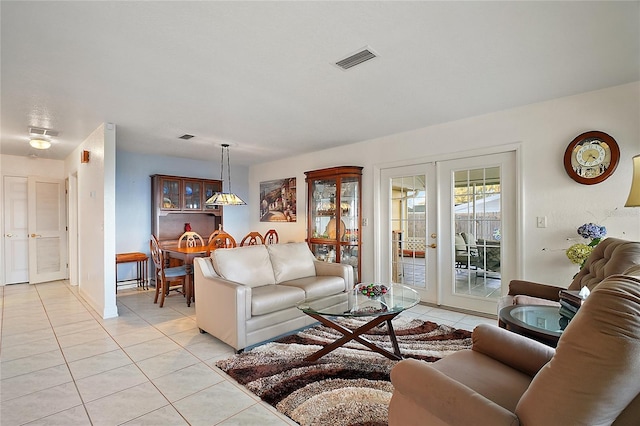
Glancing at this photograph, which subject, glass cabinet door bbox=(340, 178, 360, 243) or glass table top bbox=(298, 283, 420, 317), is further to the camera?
glass cabinet door bbox=(340, 178, 360, 243)

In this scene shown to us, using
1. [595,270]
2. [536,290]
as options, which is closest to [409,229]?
[536,290]

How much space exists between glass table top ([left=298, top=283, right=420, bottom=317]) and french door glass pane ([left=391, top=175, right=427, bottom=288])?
136 centimetres

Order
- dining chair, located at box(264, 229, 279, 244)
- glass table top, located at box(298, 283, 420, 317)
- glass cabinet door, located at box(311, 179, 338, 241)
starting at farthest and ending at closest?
dining chair, located at box(264, 229, 279, 244), glass cabinet door, located at box(311, 179, 338, 241), glass table top, located at box(298, 283, 420, 317)

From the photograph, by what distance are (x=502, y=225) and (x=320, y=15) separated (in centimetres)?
316

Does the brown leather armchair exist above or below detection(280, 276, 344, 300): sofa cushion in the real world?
above

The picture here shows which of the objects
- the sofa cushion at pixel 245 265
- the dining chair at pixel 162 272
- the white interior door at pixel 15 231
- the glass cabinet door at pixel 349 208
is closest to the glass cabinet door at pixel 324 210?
the glass cabinet door at pixel 349 208

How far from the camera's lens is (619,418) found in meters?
0.95

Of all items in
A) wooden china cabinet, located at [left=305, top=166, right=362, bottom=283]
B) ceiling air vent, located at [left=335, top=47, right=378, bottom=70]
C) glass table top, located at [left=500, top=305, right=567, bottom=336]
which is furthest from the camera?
wooden china cabinet, located at [left=305, top=166, right=362, bottom=283]

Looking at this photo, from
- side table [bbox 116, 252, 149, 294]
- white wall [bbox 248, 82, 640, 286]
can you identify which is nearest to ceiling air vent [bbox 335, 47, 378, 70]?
white wall [bbox 248, 82, 640, 286]

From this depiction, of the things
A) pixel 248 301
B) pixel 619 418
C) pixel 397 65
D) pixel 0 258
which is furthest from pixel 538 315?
pixel 0 258

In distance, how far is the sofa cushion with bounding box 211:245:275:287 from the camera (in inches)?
131

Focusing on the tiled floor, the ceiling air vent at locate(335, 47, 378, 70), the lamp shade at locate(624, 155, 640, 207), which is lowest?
the tiled floor

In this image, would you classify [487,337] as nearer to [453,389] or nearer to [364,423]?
[453,389]

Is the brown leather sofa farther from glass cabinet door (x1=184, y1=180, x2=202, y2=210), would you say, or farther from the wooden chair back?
glass cabinet door (x1=184, y1=180, x2=202, y2=210)
